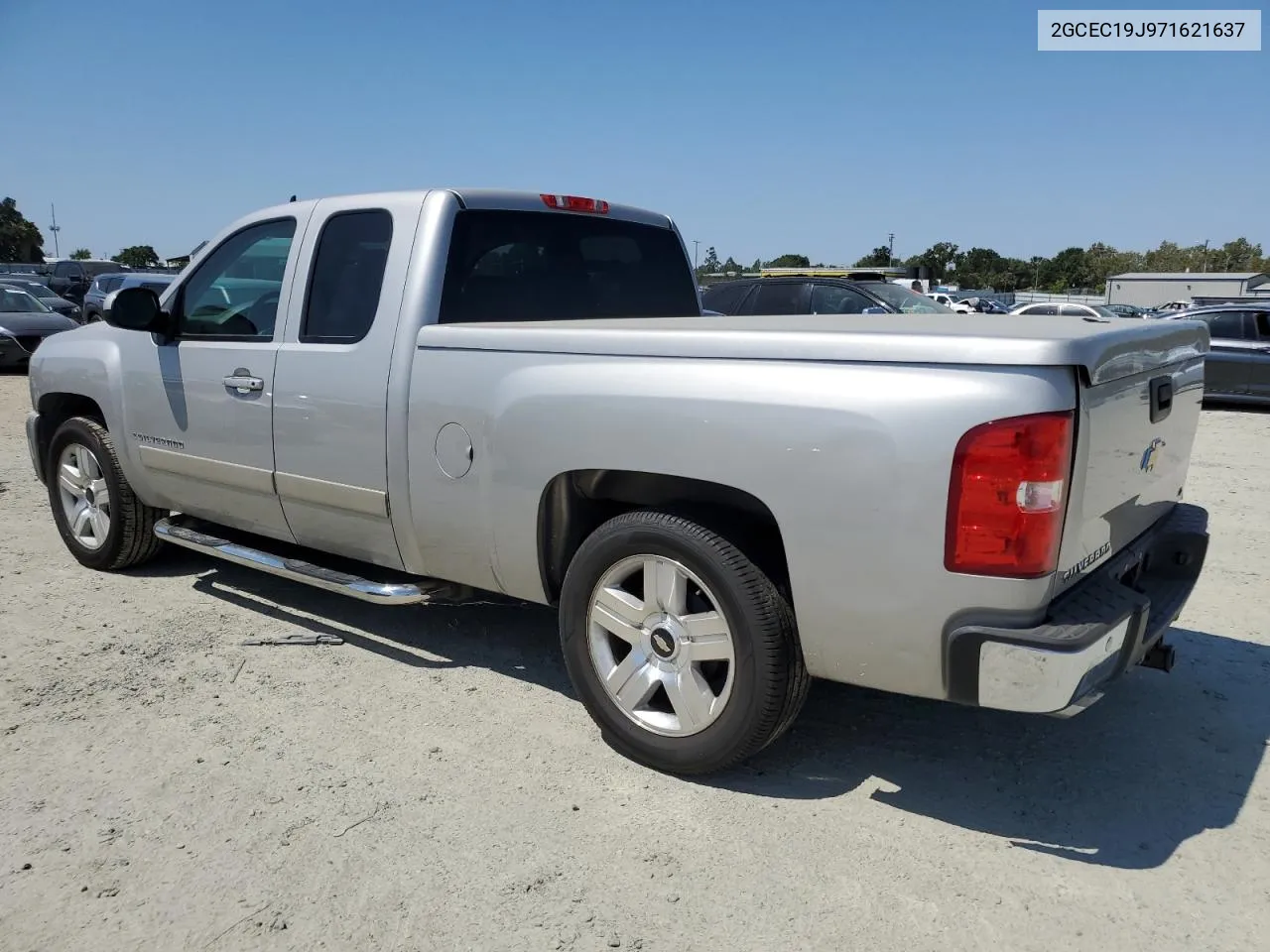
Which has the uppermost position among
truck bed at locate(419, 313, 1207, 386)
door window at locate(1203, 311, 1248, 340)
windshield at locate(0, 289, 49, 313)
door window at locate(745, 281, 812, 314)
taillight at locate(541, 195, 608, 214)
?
windshield at locate(0, 289, 49, 313)

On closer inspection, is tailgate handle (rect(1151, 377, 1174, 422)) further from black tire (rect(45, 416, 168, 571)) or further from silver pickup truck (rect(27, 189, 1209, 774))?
black tire (rect(45, 416, 168, 571))

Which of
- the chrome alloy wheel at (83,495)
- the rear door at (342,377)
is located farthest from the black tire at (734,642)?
the chrome alloy wheel at (83,495)

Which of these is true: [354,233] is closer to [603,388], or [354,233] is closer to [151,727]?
[603,388]

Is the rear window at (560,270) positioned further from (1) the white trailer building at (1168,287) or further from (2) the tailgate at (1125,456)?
(1) the white trailer building at (1168,287)

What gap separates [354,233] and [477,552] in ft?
4.88

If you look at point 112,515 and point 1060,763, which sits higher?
point 112,515

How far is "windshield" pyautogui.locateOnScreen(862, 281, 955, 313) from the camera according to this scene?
12477 mm

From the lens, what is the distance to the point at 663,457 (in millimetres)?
3008

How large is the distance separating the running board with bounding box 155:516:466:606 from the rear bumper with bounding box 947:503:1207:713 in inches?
82.0

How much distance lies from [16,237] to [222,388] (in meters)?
91.6

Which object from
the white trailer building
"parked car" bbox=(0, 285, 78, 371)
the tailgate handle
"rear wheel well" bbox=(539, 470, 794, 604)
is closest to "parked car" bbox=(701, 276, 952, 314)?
"rear wheel well" bbox=(539, 470, 794, 604)

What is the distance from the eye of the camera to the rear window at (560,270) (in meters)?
3.94

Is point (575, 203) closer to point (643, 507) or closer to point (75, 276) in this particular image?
point (643, 507)

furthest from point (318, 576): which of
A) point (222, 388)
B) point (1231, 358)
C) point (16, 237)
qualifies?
point (16, 237)
